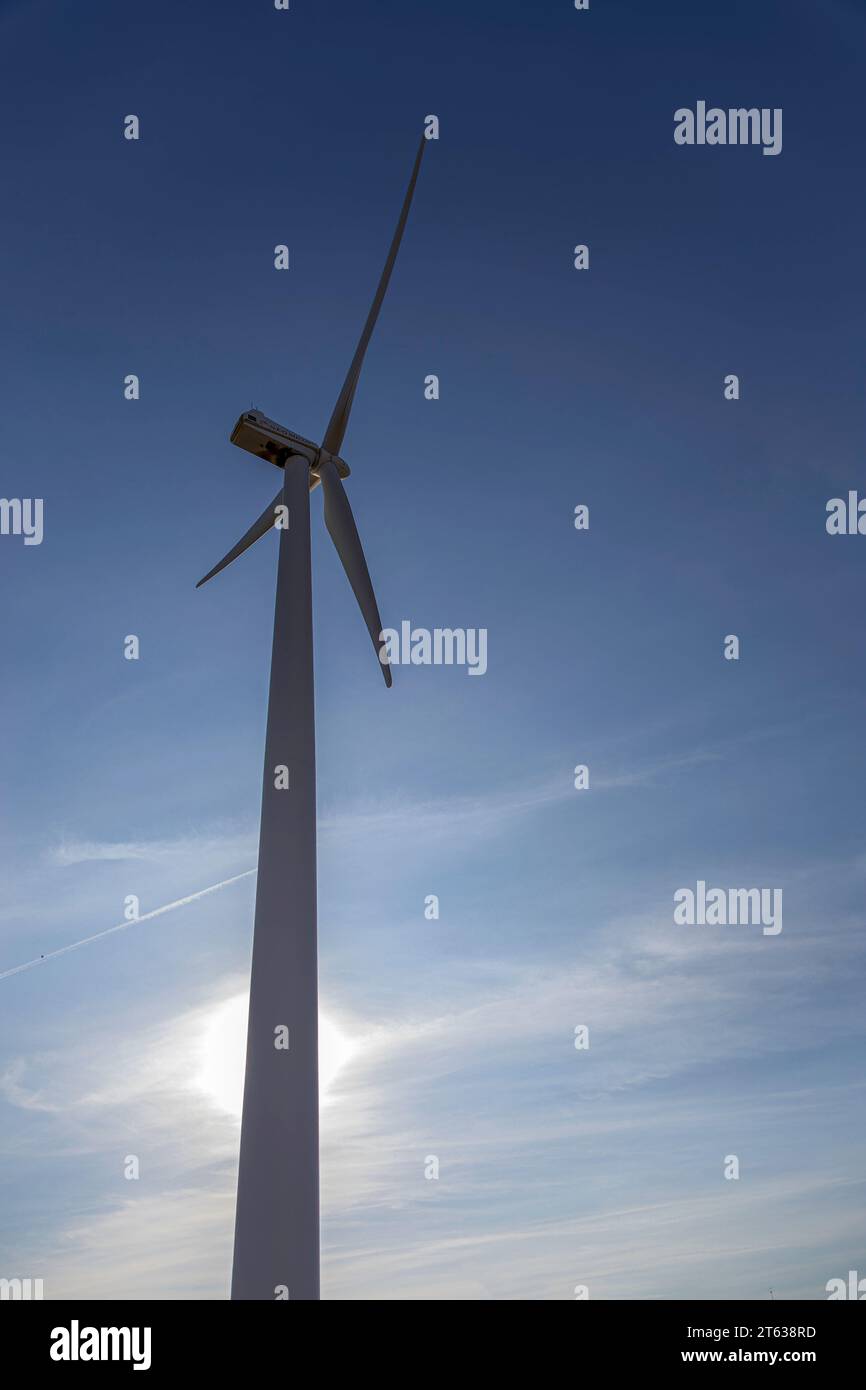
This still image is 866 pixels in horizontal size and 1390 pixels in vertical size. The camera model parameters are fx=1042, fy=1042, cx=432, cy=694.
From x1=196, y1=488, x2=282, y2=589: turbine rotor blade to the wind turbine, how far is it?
439 centimetres

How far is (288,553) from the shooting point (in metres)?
25.9

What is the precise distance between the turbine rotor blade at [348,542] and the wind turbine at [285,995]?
233 centimetres

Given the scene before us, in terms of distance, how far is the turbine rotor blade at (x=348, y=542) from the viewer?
95.9 feet

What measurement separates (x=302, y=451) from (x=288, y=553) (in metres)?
5.30

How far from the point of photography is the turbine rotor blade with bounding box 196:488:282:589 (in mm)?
31984
